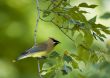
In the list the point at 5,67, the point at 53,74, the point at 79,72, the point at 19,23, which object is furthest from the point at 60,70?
the point at 19,23

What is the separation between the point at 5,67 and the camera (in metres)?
6.03

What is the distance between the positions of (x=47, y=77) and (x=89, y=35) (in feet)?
0.88

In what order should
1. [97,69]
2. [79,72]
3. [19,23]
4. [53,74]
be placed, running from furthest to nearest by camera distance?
[19,23]
[79,72]
[53,74]
[97,69]

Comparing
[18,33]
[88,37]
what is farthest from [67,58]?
[18,33]

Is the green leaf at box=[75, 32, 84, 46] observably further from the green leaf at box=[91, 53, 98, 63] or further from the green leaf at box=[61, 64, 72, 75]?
the green leaf at box=[61, 64, 72, 75]

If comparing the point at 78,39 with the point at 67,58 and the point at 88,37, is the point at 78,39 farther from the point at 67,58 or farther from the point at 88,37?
the point at 67,58

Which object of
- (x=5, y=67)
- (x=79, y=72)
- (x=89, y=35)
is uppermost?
(x=89, y=35)

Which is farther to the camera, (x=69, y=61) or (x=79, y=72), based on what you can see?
(x=79, y=72)

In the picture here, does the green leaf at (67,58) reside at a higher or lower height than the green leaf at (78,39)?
lower

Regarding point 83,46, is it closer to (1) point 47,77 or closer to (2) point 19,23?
(1) point 47,77

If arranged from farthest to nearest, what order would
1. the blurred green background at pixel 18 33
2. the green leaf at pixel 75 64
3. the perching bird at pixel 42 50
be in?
the blurred green background at pixel 18 33
the perching bird at pixel 42 50
the green leaf at pixel 75 64

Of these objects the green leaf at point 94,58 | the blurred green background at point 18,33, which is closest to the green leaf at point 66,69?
the green leaf at point 94,58

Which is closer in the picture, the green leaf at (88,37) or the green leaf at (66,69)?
the green leaf at (66,69)

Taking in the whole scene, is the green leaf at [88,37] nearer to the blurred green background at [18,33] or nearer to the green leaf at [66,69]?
the green leaf at [66,69]
